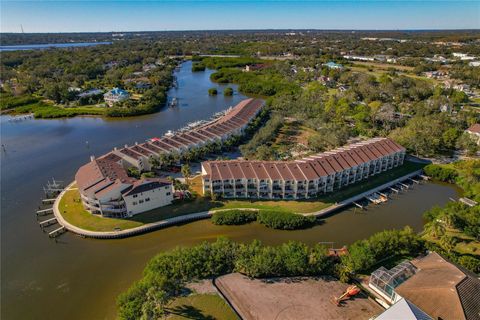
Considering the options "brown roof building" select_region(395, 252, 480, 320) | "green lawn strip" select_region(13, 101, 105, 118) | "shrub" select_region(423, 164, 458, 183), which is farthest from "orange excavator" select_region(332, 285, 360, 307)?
"green lawn strip" select_region(13, 101, 105, 118)

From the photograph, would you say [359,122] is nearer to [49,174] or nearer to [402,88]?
[402,88]

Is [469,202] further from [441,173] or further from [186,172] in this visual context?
[186,172]

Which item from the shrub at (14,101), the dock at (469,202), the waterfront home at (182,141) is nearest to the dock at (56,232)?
the waterfront home at (182,141)

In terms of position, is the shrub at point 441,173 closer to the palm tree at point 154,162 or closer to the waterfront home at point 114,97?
the palm tree at point 154,162

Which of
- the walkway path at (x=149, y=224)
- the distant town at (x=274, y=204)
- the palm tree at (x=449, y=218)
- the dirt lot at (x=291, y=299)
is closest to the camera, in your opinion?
the dirt lot at (x=291, y=299)

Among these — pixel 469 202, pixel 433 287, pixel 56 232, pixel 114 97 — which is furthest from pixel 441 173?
pixel 114 97

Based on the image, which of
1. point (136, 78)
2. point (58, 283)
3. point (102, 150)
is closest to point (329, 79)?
point (136, 78)
